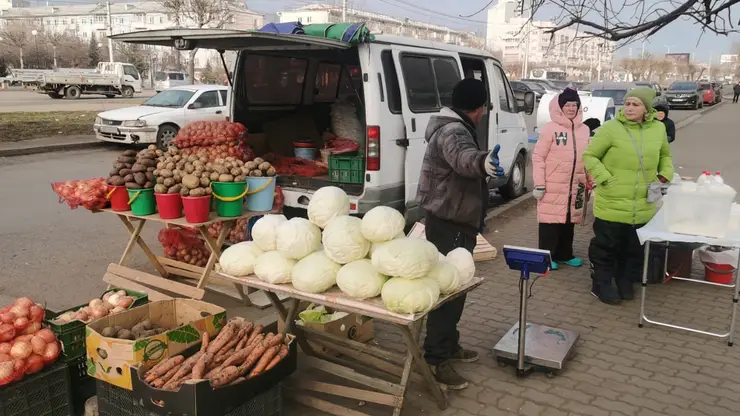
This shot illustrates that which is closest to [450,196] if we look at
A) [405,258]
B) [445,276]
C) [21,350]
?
[445,276]

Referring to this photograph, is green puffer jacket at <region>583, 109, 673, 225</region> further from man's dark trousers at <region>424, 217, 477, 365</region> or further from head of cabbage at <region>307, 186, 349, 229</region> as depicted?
head of cabbage at <region>307, 186, 349, 229</region>

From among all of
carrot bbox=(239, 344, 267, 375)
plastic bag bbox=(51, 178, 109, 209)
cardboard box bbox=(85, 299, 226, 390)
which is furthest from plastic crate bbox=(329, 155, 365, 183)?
carrot bbox=(239, 344, 267, 375)

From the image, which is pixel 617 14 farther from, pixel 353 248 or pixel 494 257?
pixel 494 257

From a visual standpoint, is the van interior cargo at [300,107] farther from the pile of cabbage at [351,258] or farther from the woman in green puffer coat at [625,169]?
the pile of cabbage at [351,258]

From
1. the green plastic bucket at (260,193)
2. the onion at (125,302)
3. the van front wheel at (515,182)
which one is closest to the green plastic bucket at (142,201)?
the green plastic bucket at (260,193)

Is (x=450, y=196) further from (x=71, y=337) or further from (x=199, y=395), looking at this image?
(x=71, y=337)

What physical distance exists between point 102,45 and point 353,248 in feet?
272

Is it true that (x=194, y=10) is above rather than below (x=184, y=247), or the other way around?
above

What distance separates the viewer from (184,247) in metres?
6.06

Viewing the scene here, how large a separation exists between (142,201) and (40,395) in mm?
2027

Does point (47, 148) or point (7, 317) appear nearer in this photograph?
point (7, 317)

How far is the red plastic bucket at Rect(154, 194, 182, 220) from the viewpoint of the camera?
16.1ft

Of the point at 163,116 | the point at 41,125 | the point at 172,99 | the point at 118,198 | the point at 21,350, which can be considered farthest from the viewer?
the point at 41,125

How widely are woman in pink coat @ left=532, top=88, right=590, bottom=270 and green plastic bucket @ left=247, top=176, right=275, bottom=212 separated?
278cm
